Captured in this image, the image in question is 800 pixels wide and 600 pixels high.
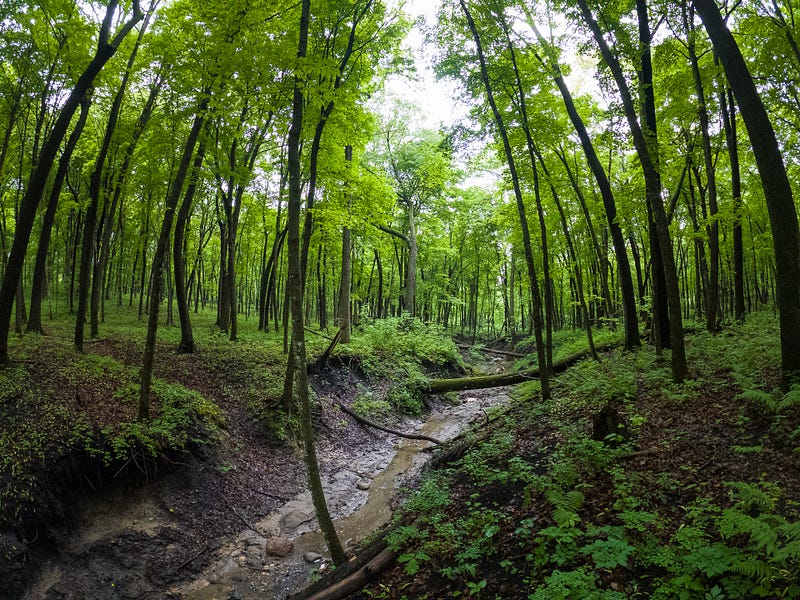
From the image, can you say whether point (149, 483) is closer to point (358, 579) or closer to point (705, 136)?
point (358, 579)

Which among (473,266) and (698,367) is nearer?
(698,367)

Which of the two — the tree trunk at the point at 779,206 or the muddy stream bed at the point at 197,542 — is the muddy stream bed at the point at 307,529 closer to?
Answer: the muddy stream bed at the point at 197,542

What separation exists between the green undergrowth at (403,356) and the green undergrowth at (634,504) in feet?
20.9

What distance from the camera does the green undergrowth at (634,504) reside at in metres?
3.44

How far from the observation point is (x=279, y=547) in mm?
6781

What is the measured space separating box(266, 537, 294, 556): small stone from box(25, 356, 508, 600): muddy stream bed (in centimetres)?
2

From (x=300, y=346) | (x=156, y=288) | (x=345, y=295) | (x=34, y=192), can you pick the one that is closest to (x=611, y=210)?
(x=300, y=346)

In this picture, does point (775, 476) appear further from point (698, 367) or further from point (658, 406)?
point (698, 367)

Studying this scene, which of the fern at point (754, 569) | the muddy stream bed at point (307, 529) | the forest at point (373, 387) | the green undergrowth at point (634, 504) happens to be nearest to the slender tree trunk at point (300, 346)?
the forest at point (373, 387)

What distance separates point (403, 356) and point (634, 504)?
1248 centimetres

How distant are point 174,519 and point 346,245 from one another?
1160cm

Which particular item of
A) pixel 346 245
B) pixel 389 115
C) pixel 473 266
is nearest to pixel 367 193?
pixel 346 245

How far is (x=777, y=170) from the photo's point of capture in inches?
221

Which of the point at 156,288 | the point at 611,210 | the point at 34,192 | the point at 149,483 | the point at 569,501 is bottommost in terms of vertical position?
the point at 149,483
